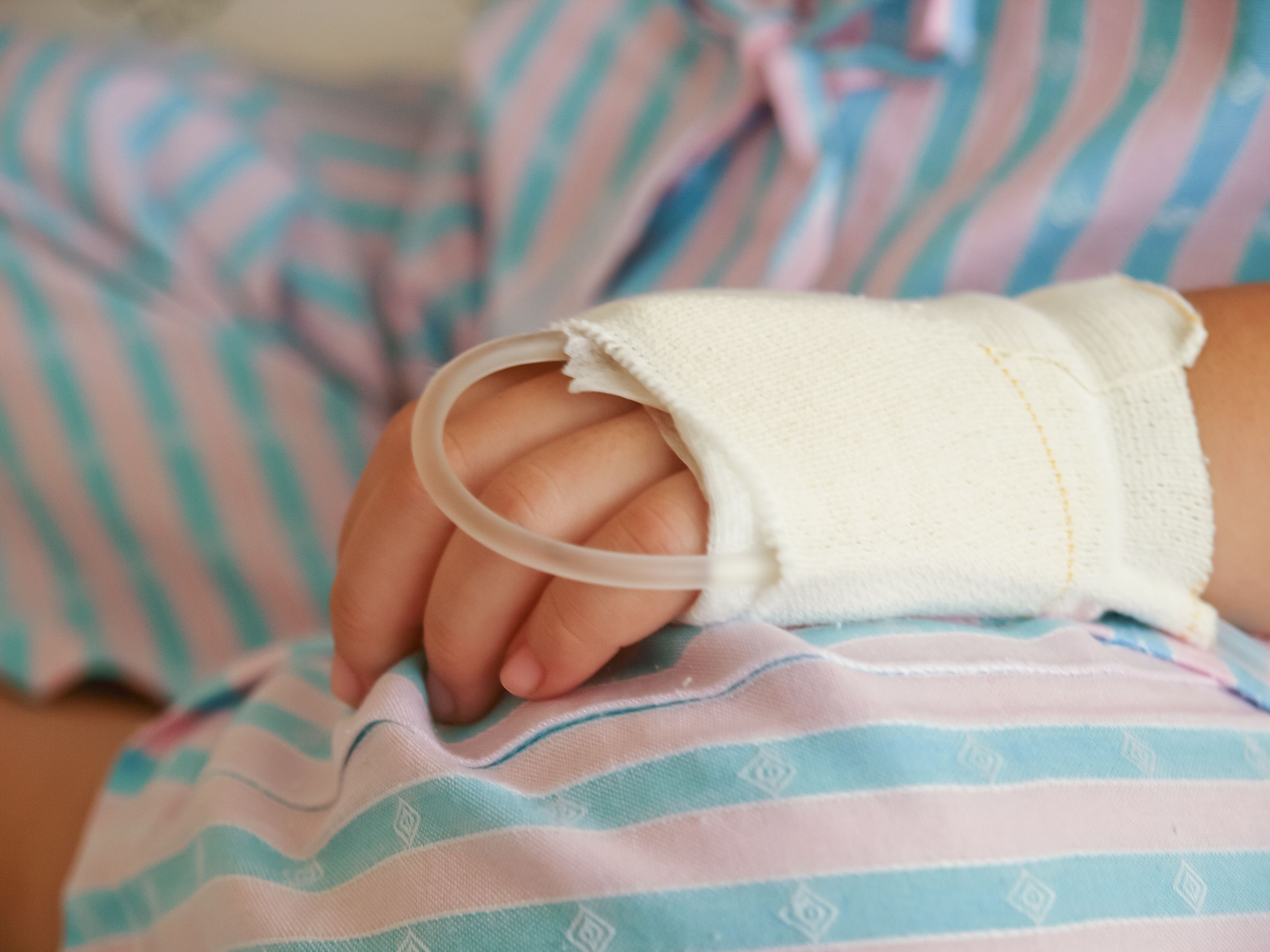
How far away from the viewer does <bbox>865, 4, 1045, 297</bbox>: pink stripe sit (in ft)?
2.26

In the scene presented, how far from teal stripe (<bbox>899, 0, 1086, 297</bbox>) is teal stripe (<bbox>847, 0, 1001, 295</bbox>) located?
0.04 metres

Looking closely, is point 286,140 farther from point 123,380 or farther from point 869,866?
point 869,866

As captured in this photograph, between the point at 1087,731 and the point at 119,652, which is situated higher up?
the point at 1087,731

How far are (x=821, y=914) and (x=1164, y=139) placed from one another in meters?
0.57

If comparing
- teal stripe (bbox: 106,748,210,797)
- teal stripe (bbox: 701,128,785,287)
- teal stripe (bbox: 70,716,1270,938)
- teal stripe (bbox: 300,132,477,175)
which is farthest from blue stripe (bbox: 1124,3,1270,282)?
teal stripe (bbox: 106,748,210,797)

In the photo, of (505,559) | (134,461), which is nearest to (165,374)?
(134,461)

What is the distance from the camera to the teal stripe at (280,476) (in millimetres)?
783

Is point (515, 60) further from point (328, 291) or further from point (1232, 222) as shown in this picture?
point (1232, 222)

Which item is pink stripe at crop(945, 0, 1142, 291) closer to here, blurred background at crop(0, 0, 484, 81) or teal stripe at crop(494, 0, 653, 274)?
teal stripe at crop(494, 0, 653, 274)

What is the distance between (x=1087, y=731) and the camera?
39 centimetres

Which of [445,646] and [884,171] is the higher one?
[884,171]

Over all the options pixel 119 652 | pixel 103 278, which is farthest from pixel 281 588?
pixel 103 278

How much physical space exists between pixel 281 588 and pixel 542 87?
0.50m

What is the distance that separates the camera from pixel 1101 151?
25.3 inches
